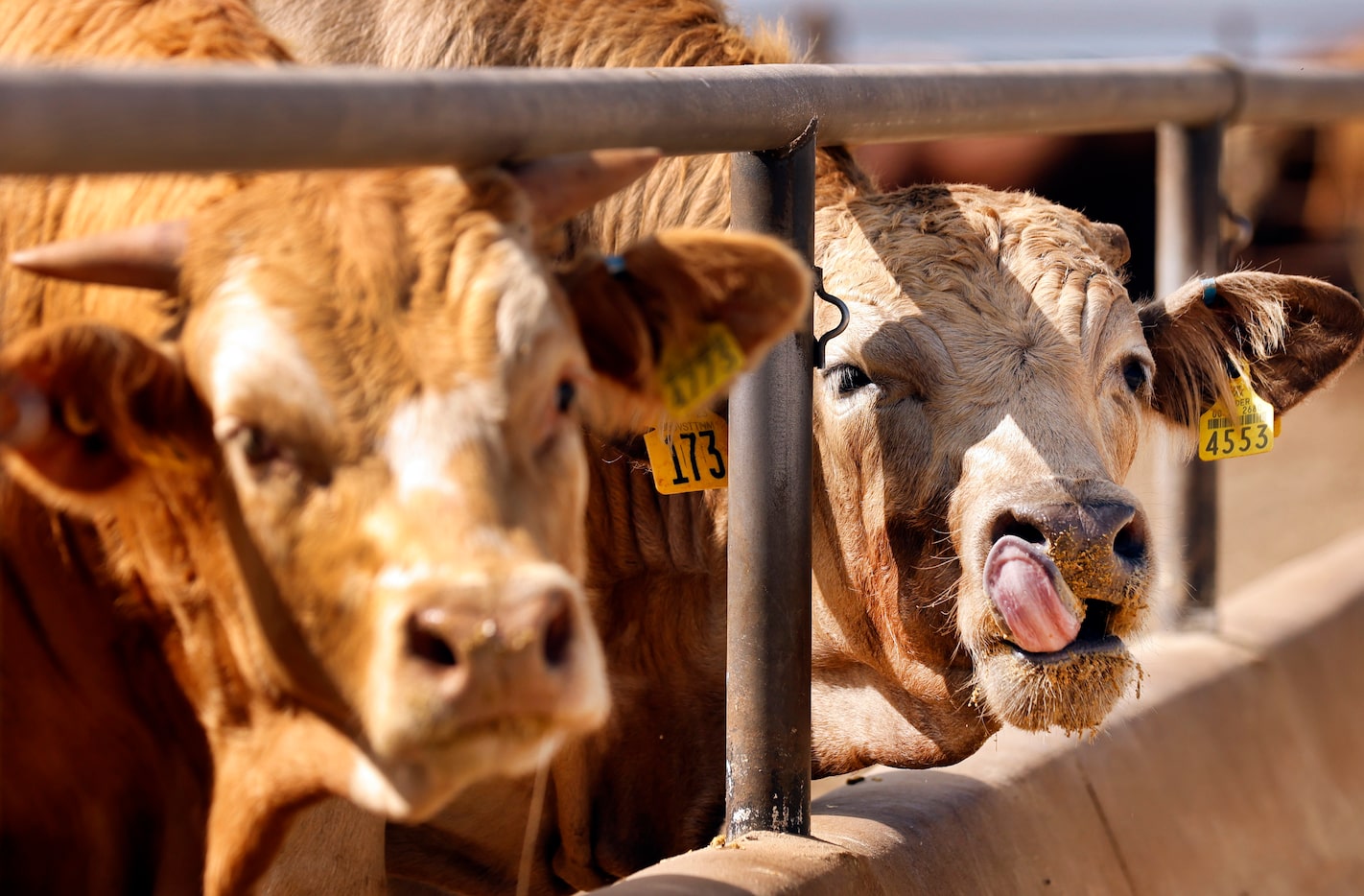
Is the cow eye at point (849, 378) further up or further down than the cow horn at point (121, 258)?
further down

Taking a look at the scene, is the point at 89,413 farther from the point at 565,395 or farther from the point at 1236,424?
the point at 1236,424

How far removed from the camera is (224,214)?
6.77 feet

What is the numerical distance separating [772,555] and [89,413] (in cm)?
117

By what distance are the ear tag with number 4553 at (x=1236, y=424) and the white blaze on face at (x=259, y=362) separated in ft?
7.97

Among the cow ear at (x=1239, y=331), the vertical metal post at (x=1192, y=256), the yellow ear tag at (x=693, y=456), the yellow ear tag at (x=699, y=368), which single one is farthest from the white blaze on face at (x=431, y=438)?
the vertical metal post at (x=1192, y=256)

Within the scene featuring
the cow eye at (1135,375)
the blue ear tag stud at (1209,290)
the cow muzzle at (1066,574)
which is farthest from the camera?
the blue ear tag stud at (1209,290)

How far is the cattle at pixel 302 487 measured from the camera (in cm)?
187

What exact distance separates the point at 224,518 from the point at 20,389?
1.06 ft

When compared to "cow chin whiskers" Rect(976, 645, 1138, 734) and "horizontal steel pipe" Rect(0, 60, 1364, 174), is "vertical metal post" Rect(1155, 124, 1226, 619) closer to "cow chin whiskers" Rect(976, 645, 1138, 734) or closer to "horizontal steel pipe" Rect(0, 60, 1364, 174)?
"horizontal steel pipe" Rect(0, 60, 1364, 174)

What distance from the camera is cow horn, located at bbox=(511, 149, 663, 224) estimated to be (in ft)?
7.12

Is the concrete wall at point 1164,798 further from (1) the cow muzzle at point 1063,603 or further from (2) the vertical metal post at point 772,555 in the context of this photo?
(1) the cow muzzle at point 1063,603

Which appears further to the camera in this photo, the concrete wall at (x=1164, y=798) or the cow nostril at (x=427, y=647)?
the concrete wall at (x=1164, y=798)

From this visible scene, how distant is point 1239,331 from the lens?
3686 millimetres

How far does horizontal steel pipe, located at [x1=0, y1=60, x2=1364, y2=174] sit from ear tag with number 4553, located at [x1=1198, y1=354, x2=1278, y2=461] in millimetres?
772
